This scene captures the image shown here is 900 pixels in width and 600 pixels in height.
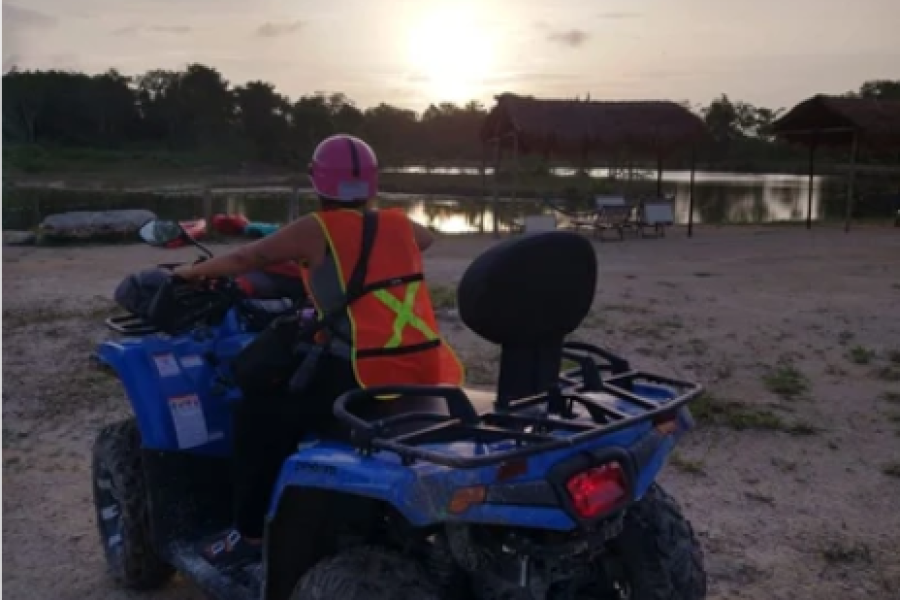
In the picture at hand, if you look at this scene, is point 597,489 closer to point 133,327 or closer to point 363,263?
point 363,263

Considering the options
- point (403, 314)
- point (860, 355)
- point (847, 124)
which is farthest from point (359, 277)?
point (847, 124)

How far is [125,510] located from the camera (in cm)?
361

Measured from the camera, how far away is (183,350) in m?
3.44

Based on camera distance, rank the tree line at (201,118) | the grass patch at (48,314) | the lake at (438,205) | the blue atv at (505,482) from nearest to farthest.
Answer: the blue atv at (505,482) → the grass patch at (48,314) → the lake at (438,205) → the tree line at (201,118)

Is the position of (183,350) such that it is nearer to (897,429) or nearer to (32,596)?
(32,596)

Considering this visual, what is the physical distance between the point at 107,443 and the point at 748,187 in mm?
47404

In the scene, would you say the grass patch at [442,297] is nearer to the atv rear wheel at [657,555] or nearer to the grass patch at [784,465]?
the grass patch at [784,465]

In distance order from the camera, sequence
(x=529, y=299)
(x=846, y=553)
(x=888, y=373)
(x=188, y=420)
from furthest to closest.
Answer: (x=888, y=373)
(x=846, y=553)
(x=188, y=420)
(x=529, y=299)

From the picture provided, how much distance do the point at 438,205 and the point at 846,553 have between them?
31.0 metres

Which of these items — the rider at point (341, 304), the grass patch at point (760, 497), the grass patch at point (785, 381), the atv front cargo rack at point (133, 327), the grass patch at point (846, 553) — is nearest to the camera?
the rider at point (341, 304)

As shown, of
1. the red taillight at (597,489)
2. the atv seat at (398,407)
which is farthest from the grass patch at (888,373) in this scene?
the red taillight at (597,489)

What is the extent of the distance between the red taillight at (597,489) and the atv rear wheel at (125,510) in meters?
1.91

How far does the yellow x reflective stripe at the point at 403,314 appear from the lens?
289 cm

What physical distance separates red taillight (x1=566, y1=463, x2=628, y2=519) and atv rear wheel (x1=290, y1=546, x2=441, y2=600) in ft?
1.53
